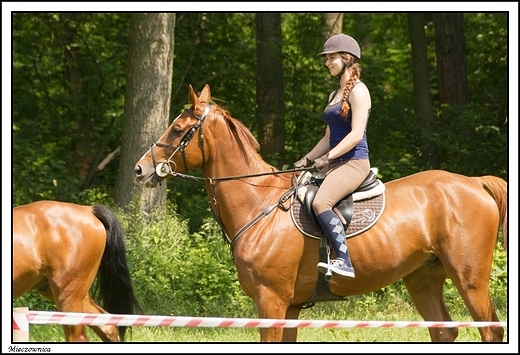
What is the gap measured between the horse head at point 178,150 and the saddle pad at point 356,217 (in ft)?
3.05

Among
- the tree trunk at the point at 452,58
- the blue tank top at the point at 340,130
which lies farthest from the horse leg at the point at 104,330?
the tree trunk at the point at 452,58

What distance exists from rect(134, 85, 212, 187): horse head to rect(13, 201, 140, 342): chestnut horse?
110 centimetres

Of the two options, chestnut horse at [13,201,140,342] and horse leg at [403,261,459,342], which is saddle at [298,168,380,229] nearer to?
horse leg at [403,261,459,342]

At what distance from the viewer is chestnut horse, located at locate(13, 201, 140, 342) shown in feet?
23.4

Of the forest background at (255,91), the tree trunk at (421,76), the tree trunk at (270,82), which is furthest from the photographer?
the tree trunk at (270,82)

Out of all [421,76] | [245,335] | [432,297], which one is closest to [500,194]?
[432,297]

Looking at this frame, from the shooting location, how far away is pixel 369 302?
1046 cm

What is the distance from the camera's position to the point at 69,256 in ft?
23.9

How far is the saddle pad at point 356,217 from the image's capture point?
6.63 meters

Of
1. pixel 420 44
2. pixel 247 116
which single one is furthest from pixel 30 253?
pixel 420 44

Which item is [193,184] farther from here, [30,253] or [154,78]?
[30,253]

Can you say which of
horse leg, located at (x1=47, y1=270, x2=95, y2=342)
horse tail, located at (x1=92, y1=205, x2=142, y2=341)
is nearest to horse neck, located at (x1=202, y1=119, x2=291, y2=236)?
horse tail, located at (x1=92, y1=205, x2=142, y2=341)

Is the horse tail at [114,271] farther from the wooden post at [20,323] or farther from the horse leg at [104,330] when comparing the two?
the wooden post at [20,323]

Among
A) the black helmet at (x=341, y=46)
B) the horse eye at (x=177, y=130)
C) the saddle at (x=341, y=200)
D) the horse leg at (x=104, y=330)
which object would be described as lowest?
the horse leg at (x=104, y=330)
